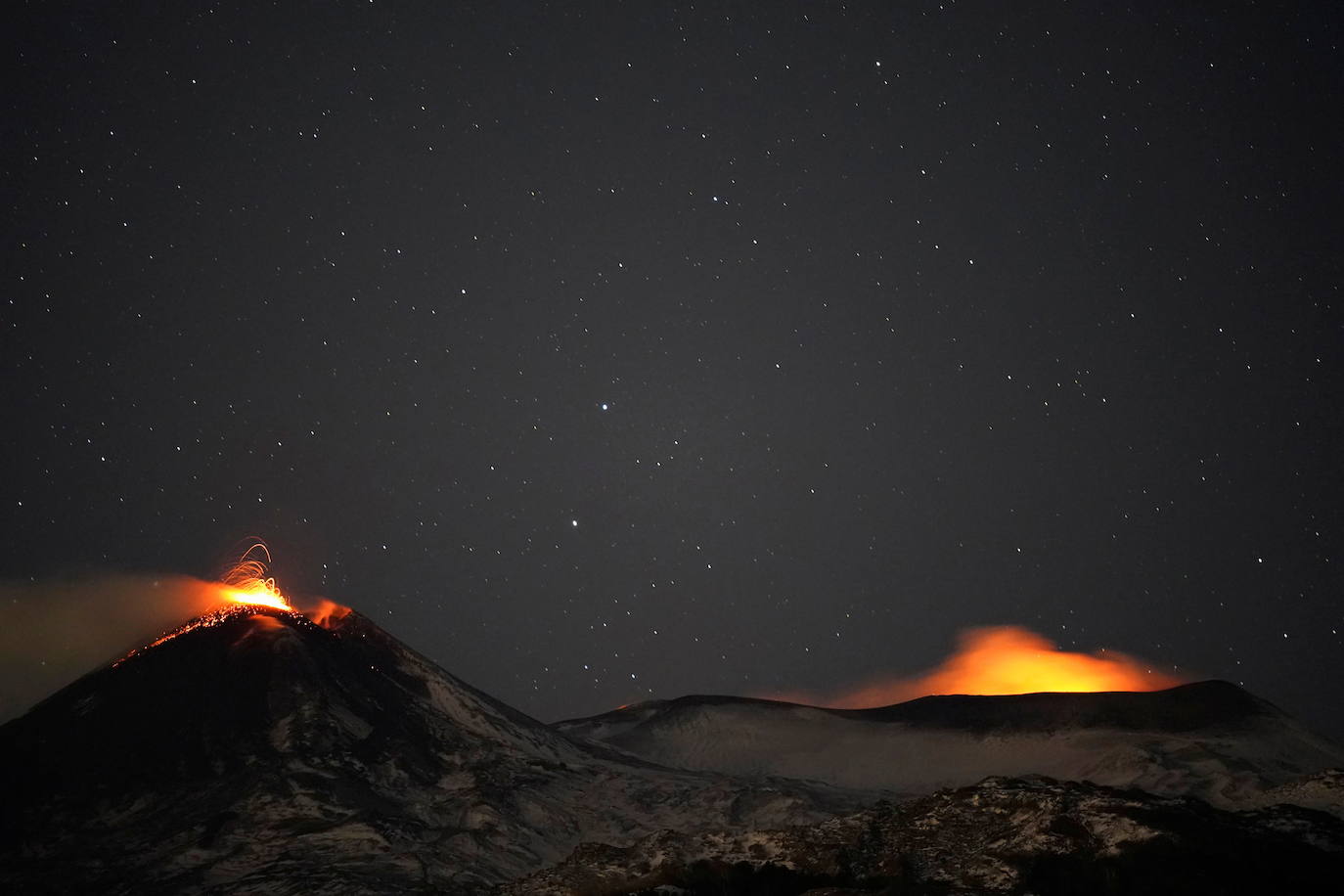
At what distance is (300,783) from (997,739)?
5699 cm

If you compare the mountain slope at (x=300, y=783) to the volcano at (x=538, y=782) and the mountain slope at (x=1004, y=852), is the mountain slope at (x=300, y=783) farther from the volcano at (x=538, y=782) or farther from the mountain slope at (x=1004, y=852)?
the mountain slope at (x=1004, y=852)

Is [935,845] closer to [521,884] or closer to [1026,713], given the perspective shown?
[521,884]

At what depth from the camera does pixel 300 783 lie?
49219 millimetres

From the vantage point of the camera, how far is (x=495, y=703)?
Answer: 248 ft

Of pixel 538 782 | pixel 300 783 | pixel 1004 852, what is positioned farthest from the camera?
pixel 538 782

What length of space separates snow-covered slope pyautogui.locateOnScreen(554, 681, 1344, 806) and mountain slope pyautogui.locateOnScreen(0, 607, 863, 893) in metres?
13.0

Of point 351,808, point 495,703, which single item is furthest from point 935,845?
point 495,703

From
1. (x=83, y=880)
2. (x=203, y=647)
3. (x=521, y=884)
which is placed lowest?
(x=83, y=880)

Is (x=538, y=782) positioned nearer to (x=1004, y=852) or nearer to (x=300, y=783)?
(x=300, y=783)

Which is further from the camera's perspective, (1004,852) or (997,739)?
(997,739)

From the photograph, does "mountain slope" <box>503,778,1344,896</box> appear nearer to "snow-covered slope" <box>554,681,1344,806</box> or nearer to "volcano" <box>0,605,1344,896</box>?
"volcano" <box>0,605,1344,896</box>

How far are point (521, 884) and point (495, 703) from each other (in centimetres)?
5645

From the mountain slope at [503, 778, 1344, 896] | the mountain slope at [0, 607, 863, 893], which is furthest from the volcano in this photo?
the mountain slope at [0, 607, 863, 893]

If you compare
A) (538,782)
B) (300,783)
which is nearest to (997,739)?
(538,782)
